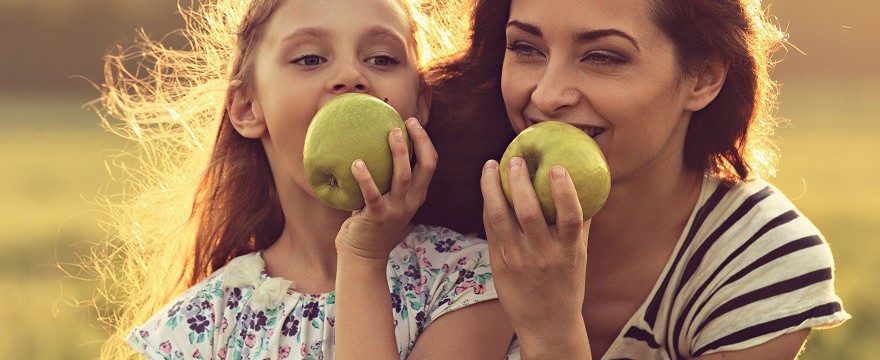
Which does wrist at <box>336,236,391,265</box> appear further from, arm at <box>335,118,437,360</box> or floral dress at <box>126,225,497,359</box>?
floral dress at <box>126,225,497,359</box>

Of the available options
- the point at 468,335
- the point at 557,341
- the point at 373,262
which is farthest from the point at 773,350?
the point at 373,262

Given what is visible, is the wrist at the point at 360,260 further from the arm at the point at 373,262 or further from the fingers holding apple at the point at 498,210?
the fingers holding apple at the point at 498,210

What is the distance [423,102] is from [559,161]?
0.98 meters

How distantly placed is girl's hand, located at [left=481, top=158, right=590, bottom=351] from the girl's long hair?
853 mm

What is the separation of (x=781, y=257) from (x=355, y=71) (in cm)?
157

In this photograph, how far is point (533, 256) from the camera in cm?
311

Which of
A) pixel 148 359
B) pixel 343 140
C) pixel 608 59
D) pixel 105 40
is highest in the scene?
pixel 105 40

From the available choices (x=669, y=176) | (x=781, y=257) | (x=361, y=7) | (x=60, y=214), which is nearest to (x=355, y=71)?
(x=361, y=7)

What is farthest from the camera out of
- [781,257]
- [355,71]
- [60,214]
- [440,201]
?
[60,214]

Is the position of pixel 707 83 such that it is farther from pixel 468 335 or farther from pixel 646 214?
pixel 468 335

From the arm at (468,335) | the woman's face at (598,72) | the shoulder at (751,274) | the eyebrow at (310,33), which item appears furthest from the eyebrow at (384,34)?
the shoulder at (751,274)

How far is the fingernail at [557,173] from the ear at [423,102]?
3.07 ft

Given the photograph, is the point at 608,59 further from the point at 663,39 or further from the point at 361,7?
the point at 361,7

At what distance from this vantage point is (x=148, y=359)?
3750 millimetres
